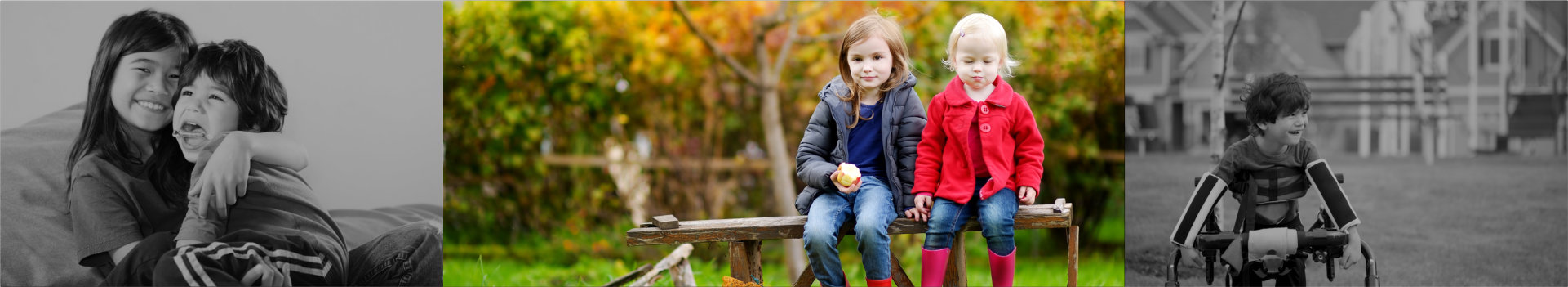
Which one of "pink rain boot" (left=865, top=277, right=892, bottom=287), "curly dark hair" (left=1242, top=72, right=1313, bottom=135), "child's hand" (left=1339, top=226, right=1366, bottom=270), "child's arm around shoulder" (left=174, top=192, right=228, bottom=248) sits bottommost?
"pink rain boot" (left=865, top=277, right=892, bottom=287)

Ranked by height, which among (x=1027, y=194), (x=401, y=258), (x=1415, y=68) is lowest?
(x=401, y=258)

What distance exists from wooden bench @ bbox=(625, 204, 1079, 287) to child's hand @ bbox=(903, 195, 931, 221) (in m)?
0.04

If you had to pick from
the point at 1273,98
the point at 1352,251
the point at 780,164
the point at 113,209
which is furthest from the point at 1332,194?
the point at 113,209

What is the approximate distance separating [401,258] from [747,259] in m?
1.76

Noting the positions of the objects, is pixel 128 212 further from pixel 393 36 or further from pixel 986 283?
pixel 986 283

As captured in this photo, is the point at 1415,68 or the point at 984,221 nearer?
the point at 984,221

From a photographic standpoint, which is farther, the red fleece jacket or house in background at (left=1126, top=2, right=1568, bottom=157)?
house in background at (left=1126, top=2, right=1568, bottom=157)

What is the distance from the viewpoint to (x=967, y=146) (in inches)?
137

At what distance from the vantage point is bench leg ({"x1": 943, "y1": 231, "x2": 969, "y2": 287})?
375cm

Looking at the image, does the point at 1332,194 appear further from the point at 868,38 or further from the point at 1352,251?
the point at 868,38

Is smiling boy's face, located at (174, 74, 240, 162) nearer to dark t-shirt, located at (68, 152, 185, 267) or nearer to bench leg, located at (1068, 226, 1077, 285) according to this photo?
dark t-shirt, located at (68, 152, 185, 267)

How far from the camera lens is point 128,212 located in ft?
14.0

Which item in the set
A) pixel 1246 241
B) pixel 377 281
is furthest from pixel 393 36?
pixel 1246 241

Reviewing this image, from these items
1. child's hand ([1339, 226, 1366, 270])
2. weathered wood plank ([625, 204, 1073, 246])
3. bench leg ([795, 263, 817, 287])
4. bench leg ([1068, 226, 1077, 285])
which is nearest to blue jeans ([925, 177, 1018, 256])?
weathered wood plank ([625, 204, 1073, 246])
